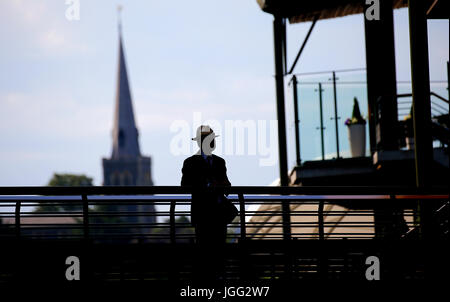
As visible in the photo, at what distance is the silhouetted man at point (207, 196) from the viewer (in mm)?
13023

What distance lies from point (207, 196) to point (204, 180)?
0.20m

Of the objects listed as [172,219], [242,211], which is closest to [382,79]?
[242,211]

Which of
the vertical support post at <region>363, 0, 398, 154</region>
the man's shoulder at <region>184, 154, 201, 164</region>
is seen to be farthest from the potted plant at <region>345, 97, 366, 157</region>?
the man's shoulder at <region>184, 154, 201, 164</region>

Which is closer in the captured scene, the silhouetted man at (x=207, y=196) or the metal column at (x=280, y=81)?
the silhouetted man at (x=207, y=196)

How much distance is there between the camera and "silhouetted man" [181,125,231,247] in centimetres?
1302

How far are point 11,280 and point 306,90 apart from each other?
1265 cm

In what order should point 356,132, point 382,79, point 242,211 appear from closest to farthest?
point 242,211
point 356,132
point 382,79

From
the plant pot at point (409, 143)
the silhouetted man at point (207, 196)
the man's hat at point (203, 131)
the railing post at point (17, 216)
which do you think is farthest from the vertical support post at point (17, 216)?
the plant pot at point (409, 143)

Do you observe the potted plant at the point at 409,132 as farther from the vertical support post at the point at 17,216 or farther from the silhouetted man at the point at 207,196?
the silhouetted man at the point at 207,196

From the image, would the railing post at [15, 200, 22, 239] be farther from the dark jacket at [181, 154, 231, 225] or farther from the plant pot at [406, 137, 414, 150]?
the plant pot at [406, 137, 414, 150]

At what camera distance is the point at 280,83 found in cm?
2864

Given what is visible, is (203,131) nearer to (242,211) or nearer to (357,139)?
(242,211)

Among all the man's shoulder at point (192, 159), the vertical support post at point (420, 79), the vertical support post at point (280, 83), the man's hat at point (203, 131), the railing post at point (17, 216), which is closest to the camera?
the man's hat at point (203, 131)
